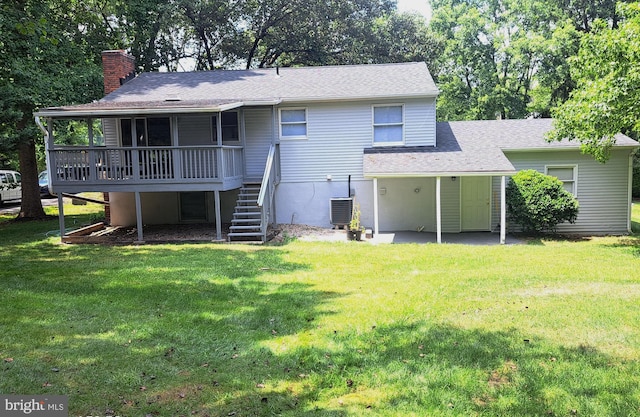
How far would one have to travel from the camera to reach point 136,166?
12.4 meters

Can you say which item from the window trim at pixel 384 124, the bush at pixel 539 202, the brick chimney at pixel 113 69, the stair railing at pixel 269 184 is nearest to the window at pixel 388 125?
the window trim at pixel 384 124

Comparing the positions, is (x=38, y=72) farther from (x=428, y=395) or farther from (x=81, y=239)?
(x=428, y=395)

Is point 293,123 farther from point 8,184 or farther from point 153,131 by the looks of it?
point 8,184

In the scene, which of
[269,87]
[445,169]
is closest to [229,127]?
[269,87]

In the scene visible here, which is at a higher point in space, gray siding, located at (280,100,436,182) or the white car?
gray siding, located at (280,100,436,182)

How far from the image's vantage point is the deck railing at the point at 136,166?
12.4 m

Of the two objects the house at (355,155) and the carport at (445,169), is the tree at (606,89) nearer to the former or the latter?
the carport at (445,169)

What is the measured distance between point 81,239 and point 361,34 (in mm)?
20071

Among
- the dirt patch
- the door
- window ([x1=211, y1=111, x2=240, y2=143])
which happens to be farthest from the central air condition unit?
window ([x1=211, y1=111, x2=240, y2=143])

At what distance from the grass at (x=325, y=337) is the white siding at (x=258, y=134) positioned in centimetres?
601

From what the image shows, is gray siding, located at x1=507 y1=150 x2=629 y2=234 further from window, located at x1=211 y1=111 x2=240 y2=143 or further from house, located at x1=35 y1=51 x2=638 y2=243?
window, located at x1=211 y1=111 x2=240 y2=143

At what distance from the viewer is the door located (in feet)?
48.2

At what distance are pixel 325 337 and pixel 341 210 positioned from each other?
8890mm

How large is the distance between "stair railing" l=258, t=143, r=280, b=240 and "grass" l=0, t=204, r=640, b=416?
285 cm
